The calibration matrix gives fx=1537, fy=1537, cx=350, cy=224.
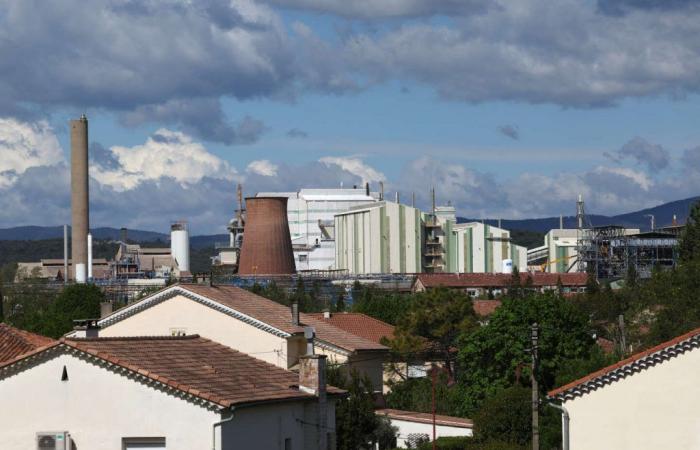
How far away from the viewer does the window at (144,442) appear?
97.1 feet

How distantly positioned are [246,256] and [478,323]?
3261 inches

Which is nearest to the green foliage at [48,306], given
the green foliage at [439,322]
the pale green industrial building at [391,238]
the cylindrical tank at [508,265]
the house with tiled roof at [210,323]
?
the green foliage at [439,322]

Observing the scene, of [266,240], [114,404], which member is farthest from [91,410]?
[266,240]

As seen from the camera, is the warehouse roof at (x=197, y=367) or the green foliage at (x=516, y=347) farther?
the green foliage at (x=516, y=347)

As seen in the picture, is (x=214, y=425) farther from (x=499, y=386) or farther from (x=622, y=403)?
(x=499, y=386)

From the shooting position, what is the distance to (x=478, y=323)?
79562 millimetres

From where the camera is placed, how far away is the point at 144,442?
29.6 m

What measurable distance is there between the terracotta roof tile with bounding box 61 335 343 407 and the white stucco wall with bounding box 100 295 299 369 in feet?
40.4

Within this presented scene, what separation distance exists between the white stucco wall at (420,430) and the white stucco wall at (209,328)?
7.66 meters

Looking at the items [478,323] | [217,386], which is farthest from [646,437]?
[478,323]

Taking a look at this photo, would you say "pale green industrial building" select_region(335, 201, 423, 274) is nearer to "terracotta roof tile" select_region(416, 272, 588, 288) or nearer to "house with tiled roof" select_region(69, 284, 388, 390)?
"terracotta roof tile" select_region(416, 272, 588, 288)

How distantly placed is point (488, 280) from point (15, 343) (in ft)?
382

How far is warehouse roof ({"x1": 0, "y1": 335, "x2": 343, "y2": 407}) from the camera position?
97.6ft

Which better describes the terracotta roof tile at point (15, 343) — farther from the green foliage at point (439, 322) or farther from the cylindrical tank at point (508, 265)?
the cylindrical tank at point (508, 265)
